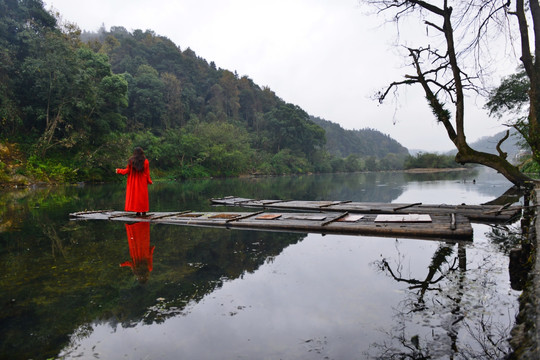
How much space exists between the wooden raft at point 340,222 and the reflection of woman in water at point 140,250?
82 centimetres

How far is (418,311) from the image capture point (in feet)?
9.71

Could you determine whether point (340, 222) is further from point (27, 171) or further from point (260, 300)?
point (27, 171)

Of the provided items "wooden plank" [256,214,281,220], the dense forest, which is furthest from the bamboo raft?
the dense forest

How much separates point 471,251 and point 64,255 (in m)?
6.44

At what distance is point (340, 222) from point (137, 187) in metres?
5.22

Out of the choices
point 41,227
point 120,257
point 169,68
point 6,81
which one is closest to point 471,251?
point 120,257

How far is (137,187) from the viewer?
8375 mm

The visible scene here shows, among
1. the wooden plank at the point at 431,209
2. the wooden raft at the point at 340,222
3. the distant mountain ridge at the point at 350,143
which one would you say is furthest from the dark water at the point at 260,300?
the distant mountain ridge at the point at 350,143

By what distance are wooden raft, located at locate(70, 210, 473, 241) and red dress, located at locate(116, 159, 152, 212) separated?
1.06 ft

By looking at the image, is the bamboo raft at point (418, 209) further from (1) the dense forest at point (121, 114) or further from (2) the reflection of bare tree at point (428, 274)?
(1) the dense forest at point (121, 114)

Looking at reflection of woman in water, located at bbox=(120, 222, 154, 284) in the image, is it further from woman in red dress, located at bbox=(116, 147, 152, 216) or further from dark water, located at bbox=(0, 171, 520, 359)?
woman in red dress, located at bbox=(116, 147, 152, 216)

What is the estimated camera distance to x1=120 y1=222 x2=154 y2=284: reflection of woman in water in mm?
4375

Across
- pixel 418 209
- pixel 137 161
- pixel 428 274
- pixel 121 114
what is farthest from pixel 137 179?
pixel 121 114

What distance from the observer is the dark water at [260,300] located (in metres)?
2.52
